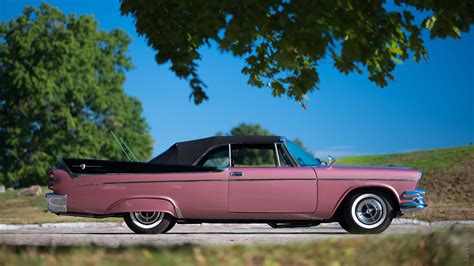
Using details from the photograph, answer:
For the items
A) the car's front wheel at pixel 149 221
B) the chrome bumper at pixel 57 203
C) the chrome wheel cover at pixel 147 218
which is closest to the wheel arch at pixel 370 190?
the car's front wheel at pixel 149 221

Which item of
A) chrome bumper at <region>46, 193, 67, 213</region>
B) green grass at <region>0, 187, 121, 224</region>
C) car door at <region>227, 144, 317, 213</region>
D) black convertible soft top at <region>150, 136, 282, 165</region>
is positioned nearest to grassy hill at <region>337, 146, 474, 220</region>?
car door at <region>227, 144, 317, 213</region>

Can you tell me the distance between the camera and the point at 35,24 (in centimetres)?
4075

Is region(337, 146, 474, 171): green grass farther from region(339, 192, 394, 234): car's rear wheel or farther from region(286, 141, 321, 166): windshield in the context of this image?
region(286, 141, 321, 166): windshield

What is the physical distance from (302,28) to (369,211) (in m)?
4.90

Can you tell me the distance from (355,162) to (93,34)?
771 inches

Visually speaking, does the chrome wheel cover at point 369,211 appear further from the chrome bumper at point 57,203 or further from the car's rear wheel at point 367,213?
the chrome bumper at point 57,203

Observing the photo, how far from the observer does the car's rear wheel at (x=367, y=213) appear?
10227mm

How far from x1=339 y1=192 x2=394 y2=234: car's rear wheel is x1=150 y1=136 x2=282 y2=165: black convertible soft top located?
1.63 m

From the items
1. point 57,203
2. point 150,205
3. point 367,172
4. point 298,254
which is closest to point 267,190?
point 367,172

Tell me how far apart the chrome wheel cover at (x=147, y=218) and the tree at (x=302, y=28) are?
336 centimetres

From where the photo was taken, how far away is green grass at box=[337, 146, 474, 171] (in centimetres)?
3004

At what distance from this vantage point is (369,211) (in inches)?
405

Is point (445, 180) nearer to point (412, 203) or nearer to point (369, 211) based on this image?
point (412, 203)

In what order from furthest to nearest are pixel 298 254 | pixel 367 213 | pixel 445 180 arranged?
pixel 445 180 → pixel 367 213 → pixel 298 254
